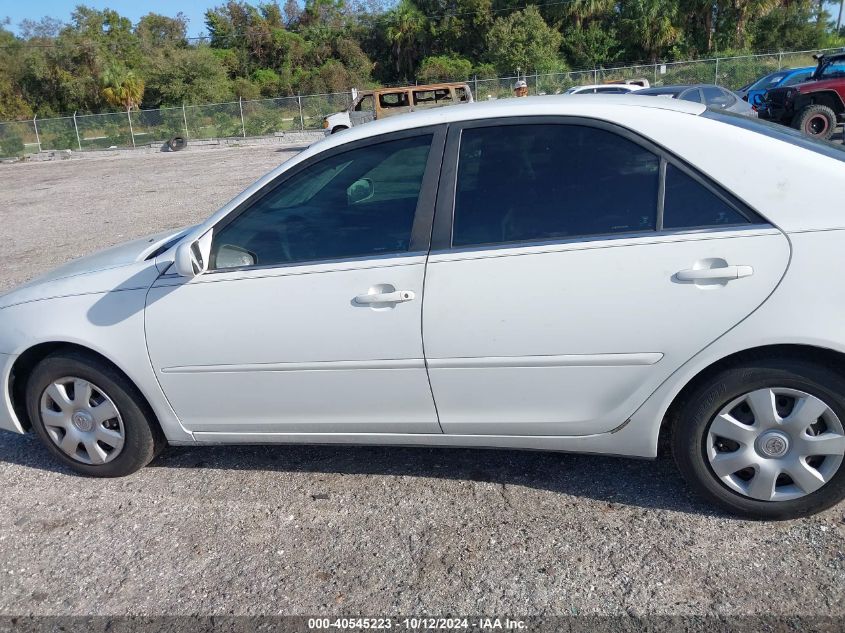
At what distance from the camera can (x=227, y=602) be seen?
2799 millimetres

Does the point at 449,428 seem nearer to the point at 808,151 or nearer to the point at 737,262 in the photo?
the point at 737,262

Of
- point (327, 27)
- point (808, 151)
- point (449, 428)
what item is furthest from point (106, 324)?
point (327, 27)

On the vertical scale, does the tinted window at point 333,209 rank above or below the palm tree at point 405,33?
below

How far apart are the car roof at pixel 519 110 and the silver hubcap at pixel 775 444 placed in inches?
47.0

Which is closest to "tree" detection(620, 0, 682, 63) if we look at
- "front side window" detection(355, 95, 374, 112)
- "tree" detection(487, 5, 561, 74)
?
"tree" detection(487, 5, 561, 74)

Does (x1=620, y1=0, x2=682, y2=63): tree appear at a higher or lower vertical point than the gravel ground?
higher

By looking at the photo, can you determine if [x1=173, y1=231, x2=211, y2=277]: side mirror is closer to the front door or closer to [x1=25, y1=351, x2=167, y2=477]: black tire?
the front door

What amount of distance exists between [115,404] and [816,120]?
14620 millimetres

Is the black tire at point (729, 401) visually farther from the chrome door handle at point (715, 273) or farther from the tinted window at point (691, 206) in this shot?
the tinted window at point (691, 206)

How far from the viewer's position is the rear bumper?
12.1 ft

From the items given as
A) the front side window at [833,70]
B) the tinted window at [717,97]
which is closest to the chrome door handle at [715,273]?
the tinted window at [717,97]

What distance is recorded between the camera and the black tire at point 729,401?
274 cm

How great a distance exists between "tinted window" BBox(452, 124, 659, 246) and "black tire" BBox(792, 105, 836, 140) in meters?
13.1

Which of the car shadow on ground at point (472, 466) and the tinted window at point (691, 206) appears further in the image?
the car shadow on ground at point (472, 466)
